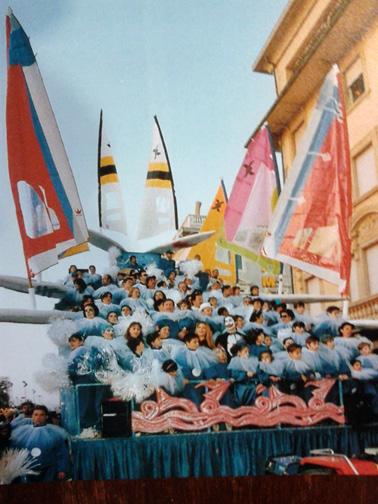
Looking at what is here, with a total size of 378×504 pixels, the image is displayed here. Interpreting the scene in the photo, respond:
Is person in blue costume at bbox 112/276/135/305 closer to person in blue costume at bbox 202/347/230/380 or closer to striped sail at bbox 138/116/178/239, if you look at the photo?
striped sail at bbox 138/116/178/239

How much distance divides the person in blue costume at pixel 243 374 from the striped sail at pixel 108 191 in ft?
2.32

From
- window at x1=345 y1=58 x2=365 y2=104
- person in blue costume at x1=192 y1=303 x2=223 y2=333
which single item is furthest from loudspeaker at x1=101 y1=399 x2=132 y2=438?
window at x1=345 y1=58 x2=365 y2=104

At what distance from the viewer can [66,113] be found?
2.79 metres

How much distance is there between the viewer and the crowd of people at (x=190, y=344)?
2.55 m

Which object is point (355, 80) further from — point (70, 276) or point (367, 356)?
point (70, 276)

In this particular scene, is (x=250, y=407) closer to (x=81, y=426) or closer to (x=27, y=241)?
(x=81, y=426)

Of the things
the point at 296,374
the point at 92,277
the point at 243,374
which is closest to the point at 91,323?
the point at 92,277

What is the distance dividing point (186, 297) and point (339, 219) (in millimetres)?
737

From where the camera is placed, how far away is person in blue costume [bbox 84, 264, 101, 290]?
2713mm

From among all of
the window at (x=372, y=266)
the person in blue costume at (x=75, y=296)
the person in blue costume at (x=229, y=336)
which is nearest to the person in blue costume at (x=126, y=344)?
the person in blue costume at (x=75, y=296)

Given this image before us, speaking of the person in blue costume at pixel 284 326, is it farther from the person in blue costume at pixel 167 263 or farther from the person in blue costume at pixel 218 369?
the person in blue costume at pixel 167 263

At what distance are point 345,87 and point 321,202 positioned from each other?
51 centimetres

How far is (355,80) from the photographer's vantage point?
278 centimetres

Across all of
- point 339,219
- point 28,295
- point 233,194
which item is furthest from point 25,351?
point 339,219
